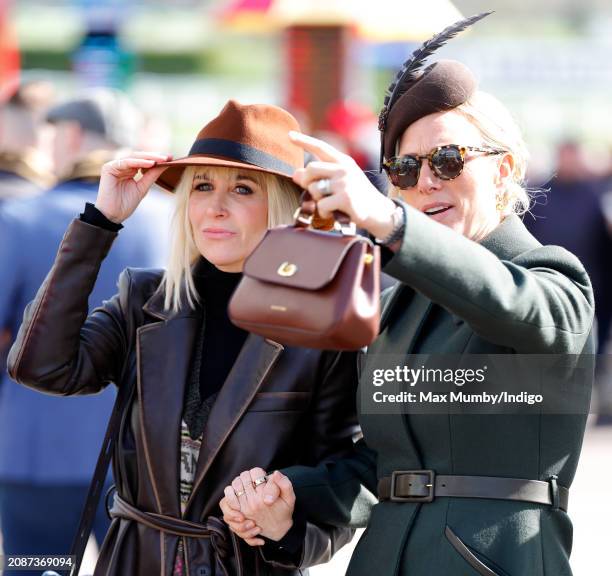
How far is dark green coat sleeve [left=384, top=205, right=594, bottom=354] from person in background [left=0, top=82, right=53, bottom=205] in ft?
11.3

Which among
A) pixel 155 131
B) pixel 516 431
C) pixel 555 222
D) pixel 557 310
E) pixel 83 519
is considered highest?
pixel 557 310

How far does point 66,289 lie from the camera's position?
10.0ft

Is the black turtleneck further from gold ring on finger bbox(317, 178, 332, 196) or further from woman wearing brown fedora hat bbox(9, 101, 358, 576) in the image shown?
gold ring on finger bbox(317, 178, 332, 196)

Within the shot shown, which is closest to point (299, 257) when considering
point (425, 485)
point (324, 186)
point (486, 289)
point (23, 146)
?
point (324, 186)

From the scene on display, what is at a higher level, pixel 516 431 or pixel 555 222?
pixel 516 431

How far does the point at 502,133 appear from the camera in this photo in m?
2.86

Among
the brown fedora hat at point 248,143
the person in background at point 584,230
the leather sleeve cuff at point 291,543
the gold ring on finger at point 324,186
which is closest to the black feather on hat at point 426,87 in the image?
the brown fedora hat at point 248,143

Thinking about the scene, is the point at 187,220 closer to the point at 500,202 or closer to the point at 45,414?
the point at 500,202

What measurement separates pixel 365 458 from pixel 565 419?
0.56 metres

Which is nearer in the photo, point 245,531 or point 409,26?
point 245,531

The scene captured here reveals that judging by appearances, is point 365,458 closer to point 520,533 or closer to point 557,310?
point 520,533

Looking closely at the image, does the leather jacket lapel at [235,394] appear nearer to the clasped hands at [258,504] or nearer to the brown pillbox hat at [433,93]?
the clasped hands at [258,504]

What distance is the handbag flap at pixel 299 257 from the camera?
228 centimetres

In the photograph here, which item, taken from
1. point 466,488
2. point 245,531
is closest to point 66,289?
point 245,531
